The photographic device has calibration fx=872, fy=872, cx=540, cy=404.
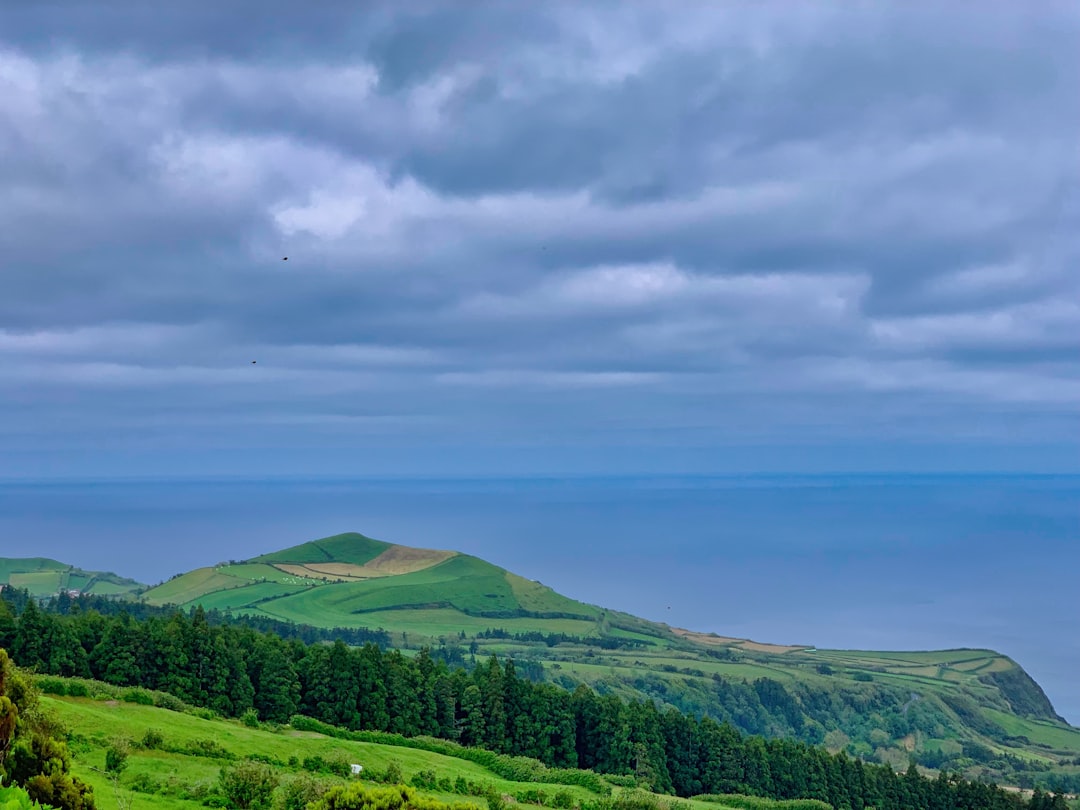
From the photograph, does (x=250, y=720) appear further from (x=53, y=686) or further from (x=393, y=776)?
(x=393, y=776)

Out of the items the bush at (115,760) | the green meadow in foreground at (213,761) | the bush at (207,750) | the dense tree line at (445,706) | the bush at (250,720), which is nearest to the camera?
the green meadow in foreground at (213,761)

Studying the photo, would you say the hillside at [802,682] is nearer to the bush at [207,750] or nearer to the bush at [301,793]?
the bush at [207,750]

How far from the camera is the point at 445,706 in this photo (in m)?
72.9

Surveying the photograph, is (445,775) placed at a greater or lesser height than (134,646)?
lesser

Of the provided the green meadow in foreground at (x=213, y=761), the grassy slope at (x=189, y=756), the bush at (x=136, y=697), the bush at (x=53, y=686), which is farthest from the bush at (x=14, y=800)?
the bush at (x=136, y=697)

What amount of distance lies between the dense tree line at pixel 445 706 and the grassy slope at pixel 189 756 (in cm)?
978

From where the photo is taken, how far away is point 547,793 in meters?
52.7

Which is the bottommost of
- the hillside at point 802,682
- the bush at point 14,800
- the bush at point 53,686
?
the hillside at point 802,682

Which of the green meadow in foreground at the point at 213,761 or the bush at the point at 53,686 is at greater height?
the bush at the point at 53,686

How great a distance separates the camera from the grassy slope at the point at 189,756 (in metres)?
37.3

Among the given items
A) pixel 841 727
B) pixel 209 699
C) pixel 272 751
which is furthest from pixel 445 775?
pixel 841 727

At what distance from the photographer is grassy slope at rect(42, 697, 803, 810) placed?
123ft

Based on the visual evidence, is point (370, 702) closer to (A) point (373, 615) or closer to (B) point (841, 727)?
(B) point (841, 727)

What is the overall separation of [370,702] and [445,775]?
1960cm
